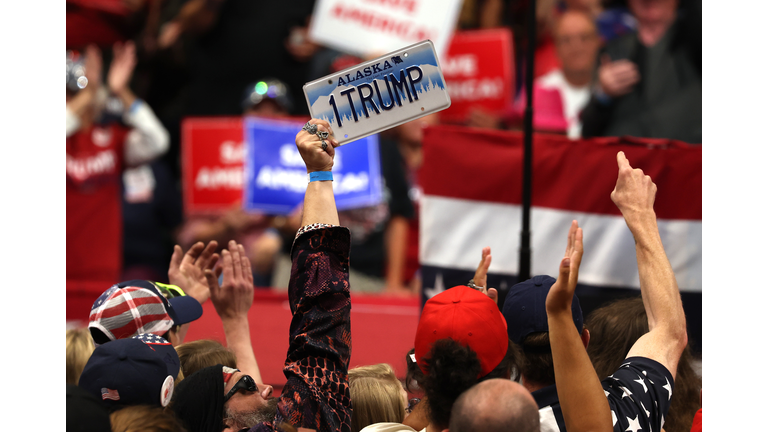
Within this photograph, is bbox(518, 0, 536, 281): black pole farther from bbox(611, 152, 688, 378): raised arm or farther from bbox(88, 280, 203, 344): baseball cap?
bbox(88, 280, 203, 344): baseball cap

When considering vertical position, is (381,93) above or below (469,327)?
above

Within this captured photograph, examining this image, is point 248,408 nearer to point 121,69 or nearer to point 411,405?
point 411,405

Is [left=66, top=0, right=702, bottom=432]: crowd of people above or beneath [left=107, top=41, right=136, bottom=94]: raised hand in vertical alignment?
beneath

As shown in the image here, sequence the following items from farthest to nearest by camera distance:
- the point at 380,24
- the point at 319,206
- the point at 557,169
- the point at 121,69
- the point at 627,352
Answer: the point at 121,69 < the point at 380,24 < the point at 557,169 < the point at 627,352 < the point at 319,206

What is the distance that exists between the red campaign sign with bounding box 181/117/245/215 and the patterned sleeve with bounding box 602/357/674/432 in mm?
4751

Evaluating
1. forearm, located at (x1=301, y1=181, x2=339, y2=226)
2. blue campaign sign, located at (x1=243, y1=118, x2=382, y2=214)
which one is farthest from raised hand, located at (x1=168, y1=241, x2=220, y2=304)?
blue campaign sign, located at (x1=243, y1=118, x2=382, y2=214)

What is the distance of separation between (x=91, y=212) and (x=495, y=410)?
5.16 meters

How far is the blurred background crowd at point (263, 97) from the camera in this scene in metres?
5.34

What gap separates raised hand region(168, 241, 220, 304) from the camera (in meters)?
2.75

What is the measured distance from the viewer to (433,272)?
3.59 m

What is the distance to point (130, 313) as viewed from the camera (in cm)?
217

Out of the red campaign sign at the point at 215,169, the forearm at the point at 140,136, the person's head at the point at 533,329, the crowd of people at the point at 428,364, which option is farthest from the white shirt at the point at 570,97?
the person's head at the point at 533,329

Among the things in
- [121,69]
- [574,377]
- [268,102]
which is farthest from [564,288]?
[121,69]

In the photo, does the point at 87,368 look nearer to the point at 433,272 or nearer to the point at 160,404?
the point at 160,404
